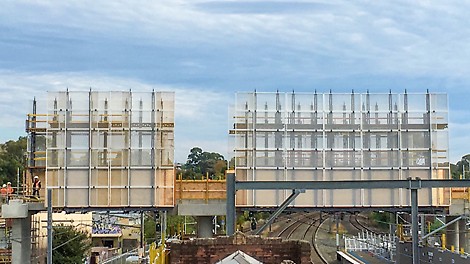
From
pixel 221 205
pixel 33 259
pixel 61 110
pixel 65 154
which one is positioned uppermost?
pixel 61 110

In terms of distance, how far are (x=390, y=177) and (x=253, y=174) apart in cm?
539

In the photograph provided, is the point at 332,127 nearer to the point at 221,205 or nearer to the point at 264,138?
the point at 264,138

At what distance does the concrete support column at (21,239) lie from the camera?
26172 millimetres

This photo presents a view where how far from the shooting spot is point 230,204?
1708 centimetres

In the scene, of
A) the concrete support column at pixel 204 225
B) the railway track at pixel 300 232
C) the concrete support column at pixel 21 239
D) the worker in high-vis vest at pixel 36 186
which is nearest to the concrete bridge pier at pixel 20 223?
the concrete support column at pixel 21 239

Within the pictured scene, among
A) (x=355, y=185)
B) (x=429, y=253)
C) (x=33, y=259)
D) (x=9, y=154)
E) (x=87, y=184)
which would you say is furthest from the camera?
(x=9, y=154)

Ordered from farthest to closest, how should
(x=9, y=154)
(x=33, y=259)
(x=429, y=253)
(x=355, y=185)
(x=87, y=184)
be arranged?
(x=9, y=154) → (x=33, y=259) → (x=87, y=184) → (x=429, y=253) → (x=355, y=185)

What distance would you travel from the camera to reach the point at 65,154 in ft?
88.5

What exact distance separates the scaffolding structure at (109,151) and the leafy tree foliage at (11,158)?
64.2 meters

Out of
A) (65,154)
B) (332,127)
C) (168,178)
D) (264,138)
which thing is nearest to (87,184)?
(65,154)

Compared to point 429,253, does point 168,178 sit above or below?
above

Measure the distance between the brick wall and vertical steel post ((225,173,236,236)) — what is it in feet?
10.6

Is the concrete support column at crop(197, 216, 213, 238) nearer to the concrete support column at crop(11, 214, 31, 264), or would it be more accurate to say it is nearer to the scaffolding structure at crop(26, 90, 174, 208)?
the scaffolding structure at crop(26, 90, 174, 208)

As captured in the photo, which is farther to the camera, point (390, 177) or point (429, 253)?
point (390, 177)
